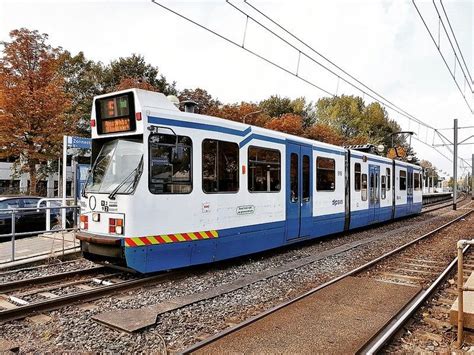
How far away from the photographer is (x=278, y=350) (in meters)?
4.30

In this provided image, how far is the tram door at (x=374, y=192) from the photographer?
1588cm

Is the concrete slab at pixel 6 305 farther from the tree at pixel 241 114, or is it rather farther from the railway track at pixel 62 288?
the tree at pixel 241 114

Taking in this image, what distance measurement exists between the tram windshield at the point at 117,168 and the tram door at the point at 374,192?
1148 cm

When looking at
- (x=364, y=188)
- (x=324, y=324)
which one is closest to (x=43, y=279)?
(x=324, y=324)

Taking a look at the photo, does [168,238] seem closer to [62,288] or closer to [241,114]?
[62,288]

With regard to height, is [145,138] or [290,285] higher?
[145,138]

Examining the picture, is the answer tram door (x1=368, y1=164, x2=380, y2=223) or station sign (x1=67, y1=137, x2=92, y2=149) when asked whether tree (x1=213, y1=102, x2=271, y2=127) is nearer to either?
tram door (x1=368, y1=164, x2=380, y2=223)

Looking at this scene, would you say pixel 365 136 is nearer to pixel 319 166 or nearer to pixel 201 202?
pixel 319 166

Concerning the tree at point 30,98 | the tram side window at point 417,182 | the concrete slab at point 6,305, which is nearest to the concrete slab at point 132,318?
the concrete slab at point 6,305

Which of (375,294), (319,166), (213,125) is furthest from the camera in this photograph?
(319,166)

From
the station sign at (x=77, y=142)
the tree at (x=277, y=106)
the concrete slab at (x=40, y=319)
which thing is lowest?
the concrete slab at (x=40, y=319)

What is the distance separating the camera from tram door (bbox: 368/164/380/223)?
1588cm

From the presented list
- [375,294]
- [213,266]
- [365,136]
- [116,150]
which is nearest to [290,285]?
[375,294]

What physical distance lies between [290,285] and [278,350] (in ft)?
9.70
